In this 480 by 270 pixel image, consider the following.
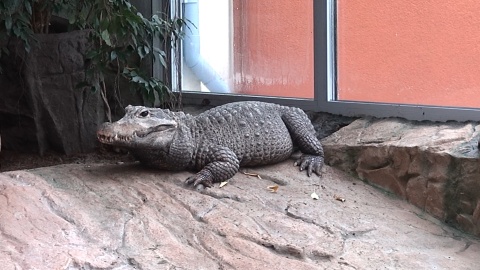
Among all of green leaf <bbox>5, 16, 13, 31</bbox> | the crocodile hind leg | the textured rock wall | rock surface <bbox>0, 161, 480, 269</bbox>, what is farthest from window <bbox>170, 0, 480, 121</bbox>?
green leaf <bbox>5, 16, 13, 31</bbox>

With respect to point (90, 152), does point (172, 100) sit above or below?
above

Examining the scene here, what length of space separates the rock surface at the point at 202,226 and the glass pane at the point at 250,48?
5.38ft

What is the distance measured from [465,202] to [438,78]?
3.83 ft

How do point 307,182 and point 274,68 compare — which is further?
point 274,68

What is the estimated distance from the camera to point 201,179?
4.40 m

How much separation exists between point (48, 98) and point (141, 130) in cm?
233

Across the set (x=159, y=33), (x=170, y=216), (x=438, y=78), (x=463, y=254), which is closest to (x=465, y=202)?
(x=463, y=254)

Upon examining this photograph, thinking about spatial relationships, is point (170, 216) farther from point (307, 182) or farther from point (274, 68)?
point (274, 68)

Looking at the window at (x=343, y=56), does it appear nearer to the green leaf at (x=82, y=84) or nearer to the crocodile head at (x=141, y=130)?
the green leaf at (x=82, y=84)

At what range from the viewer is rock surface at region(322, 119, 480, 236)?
413 cm

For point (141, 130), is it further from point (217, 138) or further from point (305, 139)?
point (305, 139)

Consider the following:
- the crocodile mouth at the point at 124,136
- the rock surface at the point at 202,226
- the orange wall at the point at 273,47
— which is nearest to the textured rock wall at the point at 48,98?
the orange wall at the point at 273,47

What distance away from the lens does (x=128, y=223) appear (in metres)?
3.67

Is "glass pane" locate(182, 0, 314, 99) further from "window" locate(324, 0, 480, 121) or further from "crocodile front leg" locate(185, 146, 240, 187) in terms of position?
"crocodile front leg" locate(185, 146, 240, 187)
